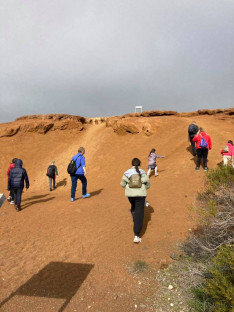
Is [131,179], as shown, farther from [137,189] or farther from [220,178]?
[220,178]

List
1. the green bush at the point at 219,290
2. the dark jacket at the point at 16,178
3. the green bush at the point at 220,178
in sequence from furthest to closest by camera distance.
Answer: the dark jacket at the point at 16,178 < the green bush at the point at 220,178 < the green bush at the point at 219,290

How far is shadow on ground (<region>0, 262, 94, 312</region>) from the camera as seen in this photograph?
329 cm

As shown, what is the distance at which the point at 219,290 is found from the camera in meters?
2.66

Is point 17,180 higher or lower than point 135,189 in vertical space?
lower

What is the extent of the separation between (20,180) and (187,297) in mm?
5677

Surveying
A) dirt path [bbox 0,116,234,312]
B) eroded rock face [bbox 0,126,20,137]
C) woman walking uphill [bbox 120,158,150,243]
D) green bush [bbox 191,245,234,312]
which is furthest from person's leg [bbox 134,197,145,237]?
eroded rock face [bbox 0,126,20,137]

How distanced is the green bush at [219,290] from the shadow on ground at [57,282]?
5.71 feet

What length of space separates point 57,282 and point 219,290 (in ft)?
7.77

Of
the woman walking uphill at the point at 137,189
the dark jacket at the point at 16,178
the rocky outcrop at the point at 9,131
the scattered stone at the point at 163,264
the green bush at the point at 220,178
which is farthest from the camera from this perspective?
the rocky outcrop at the point at 9,131

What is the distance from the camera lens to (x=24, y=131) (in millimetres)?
23062

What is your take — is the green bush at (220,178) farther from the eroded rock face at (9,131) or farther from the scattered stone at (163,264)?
the eroded rock face at (9,131)

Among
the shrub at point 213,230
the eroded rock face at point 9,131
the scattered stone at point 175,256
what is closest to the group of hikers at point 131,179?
the scattered stone at point 175,256

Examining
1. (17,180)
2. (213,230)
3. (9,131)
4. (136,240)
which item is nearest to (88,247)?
(136,240)

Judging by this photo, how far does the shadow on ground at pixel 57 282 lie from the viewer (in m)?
3.29
